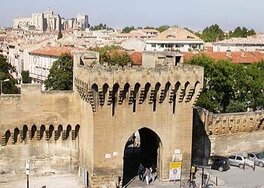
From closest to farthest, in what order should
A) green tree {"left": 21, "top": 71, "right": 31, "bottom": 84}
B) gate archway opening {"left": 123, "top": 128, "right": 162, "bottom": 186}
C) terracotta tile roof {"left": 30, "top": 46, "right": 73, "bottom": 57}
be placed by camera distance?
gate archway opening {"left": 123, "top": 128, "right": 162, "bottom": 186} → terracotta tile roof {"left": 30, "top": 46, "right": 73, "bottom": 57} → green tree {"left": 21, "top": 71, "right": 31, "bottom": 84}

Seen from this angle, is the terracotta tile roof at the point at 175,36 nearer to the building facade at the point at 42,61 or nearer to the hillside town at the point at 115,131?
the building facade at the point at 42,61

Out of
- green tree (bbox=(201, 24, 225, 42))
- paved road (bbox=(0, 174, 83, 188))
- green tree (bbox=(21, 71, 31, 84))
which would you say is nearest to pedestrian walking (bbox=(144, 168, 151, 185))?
paved road (bbox=(0, 174, 83, 188))

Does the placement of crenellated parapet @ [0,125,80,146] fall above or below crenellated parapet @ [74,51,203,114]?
below

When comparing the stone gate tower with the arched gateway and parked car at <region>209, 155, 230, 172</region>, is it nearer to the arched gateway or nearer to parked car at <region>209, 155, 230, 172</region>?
the arched gateway

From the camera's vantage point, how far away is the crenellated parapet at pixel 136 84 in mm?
33094

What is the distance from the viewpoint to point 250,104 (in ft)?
184

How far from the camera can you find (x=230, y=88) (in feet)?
182

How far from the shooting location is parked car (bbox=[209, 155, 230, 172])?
39.8m

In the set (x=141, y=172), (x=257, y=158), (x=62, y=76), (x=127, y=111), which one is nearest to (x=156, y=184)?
(x=141, y=172)

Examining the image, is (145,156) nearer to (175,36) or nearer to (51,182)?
(51,182)

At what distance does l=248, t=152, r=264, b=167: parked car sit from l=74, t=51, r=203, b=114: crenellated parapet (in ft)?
30.5

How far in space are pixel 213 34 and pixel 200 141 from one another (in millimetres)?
130734

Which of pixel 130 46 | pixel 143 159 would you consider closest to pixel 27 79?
pixel 130 46

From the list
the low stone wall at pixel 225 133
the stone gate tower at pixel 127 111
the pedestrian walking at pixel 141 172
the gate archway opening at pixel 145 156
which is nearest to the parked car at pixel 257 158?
the low stone wall at pixel 225 133
